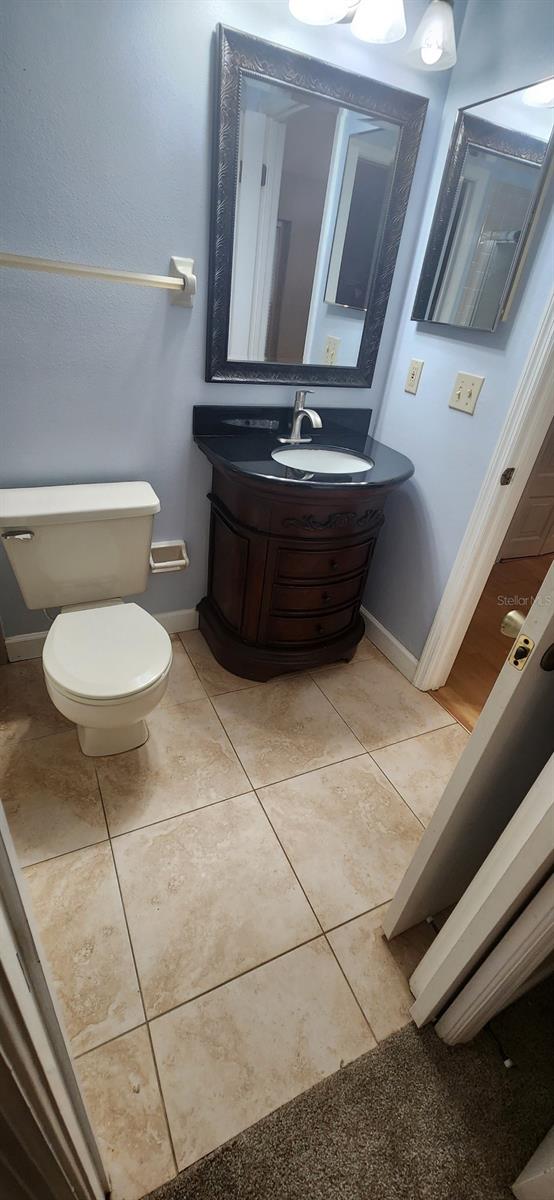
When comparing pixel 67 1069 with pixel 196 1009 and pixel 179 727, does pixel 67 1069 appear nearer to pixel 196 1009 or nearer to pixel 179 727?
pixel 196 1009

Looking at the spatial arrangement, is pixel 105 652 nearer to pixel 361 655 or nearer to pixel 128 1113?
pixel 128 1113

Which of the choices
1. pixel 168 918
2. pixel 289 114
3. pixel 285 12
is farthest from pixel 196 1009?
pixel 285 12

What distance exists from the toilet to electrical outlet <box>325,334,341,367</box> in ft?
2.71

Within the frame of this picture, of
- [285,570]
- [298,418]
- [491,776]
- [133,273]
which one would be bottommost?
[285,570]

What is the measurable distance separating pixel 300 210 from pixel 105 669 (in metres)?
1.55

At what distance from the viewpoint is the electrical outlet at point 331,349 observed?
1850 mm

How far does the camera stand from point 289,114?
4.88ft

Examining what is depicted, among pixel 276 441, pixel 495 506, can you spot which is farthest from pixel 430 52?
Answer: pixel 495 506

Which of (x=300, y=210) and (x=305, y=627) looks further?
(x=305, y=627)

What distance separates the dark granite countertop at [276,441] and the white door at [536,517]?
1.36 metres

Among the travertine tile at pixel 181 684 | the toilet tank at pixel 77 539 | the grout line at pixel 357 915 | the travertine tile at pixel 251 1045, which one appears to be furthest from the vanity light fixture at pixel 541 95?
the travertine tile at pixel 251 1045

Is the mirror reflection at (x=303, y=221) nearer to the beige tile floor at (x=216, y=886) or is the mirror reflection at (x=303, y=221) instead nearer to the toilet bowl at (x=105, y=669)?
the toilet bowl at (x=105, y=669)

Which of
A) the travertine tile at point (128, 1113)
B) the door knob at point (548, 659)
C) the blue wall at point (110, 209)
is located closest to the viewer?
the door knob at point (548, 659)

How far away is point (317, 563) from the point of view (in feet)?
5.62
